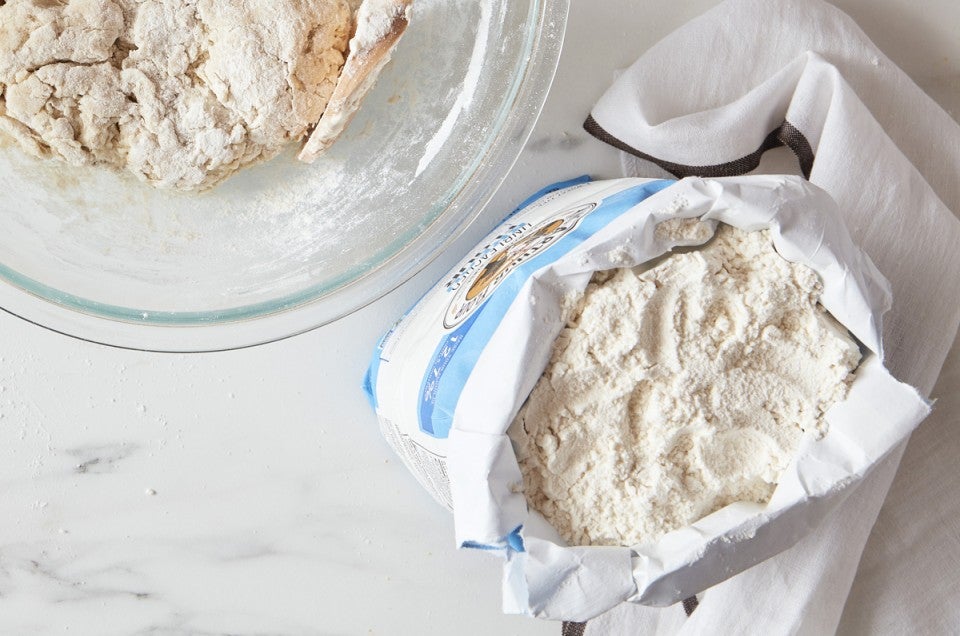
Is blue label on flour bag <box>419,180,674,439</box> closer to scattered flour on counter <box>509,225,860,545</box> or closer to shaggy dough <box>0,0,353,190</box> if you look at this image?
scattered flour on counter <box>509,225,860,545</box>

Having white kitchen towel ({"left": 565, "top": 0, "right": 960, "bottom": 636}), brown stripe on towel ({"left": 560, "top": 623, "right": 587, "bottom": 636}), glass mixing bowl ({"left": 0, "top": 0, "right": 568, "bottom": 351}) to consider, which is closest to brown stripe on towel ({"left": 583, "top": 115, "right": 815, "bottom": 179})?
white kitchen towel ({"left": 565, "top": 0, "right": 960, "bottom": 636})

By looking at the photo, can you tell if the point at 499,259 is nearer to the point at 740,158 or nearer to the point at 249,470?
the point at 740,158

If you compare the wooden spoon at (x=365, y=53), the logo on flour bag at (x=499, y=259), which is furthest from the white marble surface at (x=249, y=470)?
the wooden spoon at (x=365, y=53)

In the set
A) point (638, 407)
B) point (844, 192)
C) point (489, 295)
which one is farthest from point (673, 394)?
point (844, 192)

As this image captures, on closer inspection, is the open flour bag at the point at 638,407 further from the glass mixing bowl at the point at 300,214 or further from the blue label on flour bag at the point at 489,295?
the glass mixing bowl at the point at 300,214

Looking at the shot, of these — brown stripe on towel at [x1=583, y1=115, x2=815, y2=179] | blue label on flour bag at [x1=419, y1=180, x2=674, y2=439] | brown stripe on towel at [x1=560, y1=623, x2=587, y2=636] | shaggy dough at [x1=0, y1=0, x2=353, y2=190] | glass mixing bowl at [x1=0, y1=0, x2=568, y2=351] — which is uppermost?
shaggy dough at [x1=0, y1=0, x2=353, y2=190]

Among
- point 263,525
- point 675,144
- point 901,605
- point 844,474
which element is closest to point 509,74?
point 675,144
